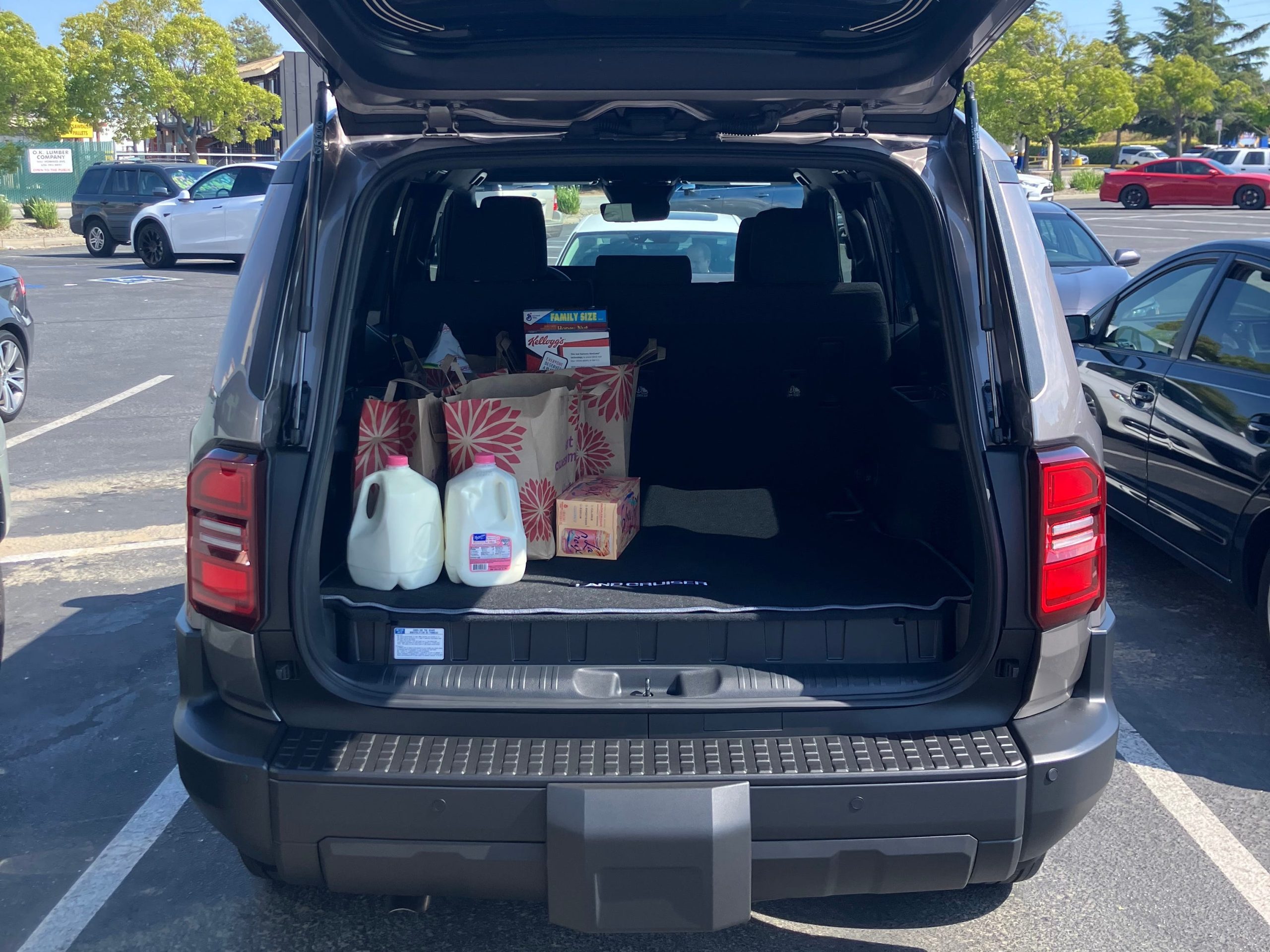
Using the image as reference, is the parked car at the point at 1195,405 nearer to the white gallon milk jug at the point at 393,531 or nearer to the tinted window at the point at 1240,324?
the tinted window at the point at 1240,324

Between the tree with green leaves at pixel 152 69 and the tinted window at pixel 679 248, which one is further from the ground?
the tree with green leaves at pixel 152 69

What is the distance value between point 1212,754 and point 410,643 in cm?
273

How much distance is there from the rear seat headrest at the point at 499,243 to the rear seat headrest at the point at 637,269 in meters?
0.25

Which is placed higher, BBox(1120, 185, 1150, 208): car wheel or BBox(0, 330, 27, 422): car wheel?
BBox(1120, 185, 1150, 208): car wheel

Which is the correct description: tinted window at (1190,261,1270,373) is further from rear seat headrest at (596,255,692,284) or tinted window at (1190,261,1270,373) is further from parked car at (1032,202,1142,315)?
parked car at (1032,202,1142,315)

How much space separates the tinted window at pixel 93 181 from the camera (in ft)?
73.0

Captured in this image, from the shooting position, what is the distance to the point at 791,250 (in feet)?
13.9

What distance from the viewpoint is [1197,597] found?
207 inches

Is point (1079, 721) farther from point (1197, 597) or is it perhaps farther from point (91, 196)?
point (91, 196)

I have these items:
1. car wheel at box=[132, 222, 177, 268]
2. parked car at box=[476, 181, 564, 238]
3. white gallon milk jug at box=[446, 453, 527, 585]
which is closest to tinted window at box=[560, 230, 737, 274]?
parked car at box=[476, 181, 564, 238]

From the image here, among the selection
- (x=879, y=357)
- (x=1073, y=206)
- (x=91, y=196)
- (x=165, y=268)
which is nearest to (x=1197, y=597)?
(x=879, y=357)

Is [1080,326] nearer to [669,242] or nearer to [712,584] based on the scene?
[669,242]

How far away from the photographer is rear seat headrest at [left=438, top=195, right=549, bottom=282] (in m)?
4.37

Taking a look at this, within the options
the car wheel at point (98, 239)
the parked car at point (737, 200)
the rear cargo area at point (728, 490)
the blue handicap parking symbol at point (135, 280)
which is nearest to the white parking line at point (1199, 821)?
the rear cargo area at point (728, 490)
